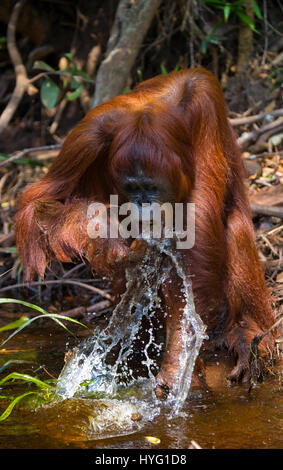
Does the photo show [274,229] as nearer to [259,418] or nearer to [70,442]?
[259,418]

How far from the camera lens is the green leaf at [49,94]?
5.27 m

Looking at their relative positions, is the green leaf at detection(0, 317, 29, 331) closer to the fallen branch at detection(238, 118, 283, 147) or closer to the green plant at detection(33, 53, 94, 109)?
the fallen branch at detection(238, 118, 283, 147)

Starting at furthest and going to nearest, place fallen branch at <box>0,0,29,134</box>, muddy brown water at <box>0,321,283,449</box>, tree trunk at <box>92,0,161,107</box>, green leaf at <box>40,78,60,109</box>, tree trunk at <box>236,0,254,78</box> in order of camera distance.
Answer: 1. tree trunk at <box>236,0,254,78</box>
2. fallen branch at <box>0,0,29,134</box>
3. green leaf at <box>40,78,60,109</box>
4. tree trunk at <box>92,0,161,107</box>
5. muddy brown water at <box>0,321,283,449</box>

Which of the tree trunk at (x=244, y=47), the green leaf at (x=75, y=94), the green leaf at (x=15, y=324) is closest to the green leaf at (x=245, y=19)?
the tree trunk at (x=244, y=47)

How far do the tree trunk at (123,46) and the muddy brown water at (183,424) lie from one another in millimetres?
2750

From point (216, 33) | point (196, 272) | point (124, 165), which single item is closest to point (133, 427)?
point (196, 272)

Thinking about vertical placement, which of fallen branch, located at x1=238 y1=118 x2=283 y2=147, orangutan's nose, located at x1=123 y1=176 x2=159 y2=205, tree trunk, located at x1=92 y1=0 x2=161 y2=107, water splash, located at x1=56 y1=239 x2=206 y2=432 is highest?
tree trunk, located at x1=92 y1=0 x2=161 y2=107

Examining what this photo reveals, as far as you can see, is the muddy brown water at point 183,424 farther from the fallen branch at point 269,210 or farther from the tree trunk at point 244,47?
the tree trunk at point 244,47

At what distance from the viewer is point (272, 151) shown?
15.7ft

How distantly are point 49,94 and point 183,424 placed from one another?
3622 mm

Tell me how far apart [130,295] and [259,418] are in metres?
0.95

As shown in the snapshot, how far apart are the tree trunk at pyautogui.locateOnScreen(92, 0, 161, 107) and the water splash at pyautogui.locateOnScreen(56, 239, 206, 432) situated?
237 centimetres

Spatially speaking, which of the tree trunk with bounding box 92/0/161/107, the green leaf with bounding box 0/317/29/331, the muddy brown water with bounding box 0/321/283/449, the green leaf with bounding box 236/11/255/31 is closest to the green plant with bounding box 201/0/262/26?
the green leaf with bounding box 236/11/255/31

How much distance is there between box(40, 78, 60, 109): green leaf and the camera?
5.27 metres
